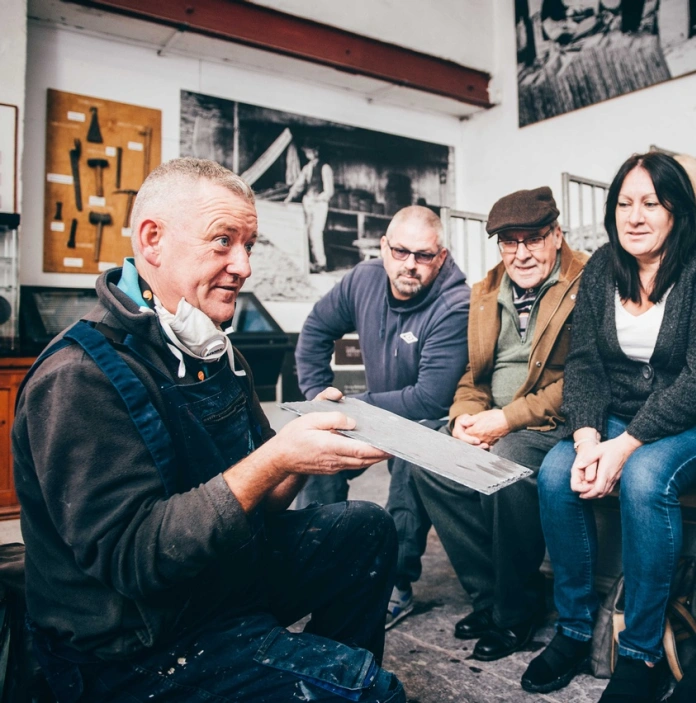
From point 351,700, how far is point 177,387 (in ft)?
→ 2.04

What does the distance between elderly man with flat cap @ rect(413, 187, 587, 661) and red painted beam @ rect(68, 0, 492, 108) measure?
3372mm

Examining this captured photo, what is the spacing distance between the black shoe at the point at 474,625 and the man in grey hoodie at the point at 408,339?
0.77ft

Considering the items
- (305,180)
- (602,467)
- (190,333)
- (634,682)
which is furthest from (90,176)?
(634,682)

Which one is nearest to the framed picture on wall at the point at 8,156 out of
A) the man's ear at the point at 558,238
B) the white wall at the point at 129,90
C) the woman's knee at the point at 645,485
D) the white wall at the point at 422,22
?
the white wall at the point at 129,90

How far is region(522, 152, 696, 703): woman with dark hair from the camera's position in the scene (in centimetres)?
173

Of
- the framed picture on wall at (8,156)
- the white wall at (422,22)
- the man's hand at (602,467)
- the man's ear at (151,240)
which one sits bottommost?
the man's hand at (602,467)

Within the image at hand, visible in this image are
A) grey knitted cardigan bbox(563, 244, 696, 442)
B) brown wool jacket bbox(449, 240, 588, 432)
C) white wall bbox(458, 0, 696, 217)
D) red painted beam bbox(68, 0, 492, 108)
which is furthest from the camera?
white wall bbox(458, 0, 696, 217)

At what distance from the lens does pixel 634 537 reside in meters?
1.76

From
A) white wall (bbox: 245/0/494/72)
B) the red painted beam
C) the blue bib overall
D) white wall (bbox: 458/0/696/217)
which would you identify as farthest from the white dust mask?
white wall (bbox: 458/0/696/217)

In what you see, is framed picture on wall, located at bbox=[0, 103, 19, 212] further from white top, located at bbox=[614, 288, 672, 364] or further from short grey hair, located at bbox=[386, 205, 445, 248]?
white top, located at bbox=[614, 288, 672, 364]

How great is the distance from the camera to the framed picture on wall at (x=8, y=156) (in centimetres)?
393

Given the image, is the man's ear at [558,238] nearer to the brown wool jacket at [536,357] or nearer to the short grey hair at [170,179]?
the brown wool jacket at [536,357]

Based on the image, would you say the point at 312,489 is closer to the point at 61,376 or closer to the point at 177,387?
the point at 177,387

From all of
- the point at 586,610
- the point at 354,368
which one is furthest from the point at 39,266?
the point at 586,610
